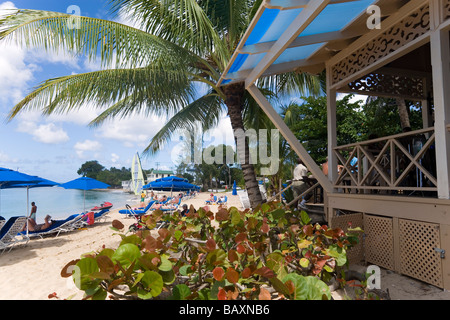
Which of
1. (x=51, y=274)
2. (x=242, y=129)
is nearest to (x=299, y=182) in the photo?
(x=242, y=129)

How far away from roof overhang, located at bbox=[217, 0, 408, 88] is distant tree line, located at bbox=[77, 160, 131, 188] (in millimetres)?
84393

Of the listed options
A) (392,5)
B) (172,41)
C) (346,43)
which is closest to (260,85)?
(172,41)

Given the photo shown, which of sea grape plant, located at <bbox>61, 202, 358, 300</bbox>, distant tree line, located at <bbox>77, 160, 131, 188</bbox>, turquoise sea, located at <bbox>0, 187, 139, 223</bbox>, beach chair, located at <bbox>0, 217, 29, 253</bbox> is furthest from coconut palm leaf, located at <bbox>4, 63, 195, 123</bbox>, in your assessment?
distant tree line, located at <bbox>77, 160, 131, 188</bbox>

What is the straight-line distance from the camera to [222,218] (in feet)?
7.07

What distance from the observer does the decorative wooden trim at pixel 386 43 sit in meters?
3.56

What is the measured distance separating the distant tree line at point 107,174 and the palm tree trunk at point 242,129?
3212 inches

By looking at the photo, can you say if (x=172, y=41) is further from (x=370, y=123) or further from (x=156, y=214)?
(x=370, y=123)

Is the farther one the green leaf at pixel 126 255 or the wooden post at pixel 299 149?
the wooden post at pixel 299 149

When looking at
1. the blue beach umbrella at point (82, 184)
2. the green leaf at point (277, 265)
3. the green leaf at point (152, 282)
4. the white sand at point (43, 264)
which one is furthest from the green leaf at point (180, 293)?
A: the blue beach umbrella at point (82, 184)

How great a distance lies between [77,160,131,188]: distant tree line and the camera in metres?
87.2

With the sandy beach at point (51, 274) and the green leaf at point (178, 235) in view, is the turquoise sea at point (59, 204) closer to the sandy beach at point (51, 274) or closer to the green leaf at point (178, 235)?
the sandy beach at point (51, 274)

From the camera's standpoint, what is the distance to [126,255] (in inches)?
52.0

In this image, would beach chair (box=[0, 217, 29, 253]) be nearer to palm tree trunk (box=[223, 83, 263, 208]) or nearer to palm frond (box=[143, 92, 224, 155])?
palm frond (box=[143, 92, 224, 155])

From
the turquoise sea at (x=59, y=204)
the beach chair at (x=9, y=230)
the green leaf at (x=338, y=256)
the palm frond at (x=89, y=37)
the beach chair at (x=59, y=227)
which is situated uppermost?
the palm frond at (x=89, y=37)
